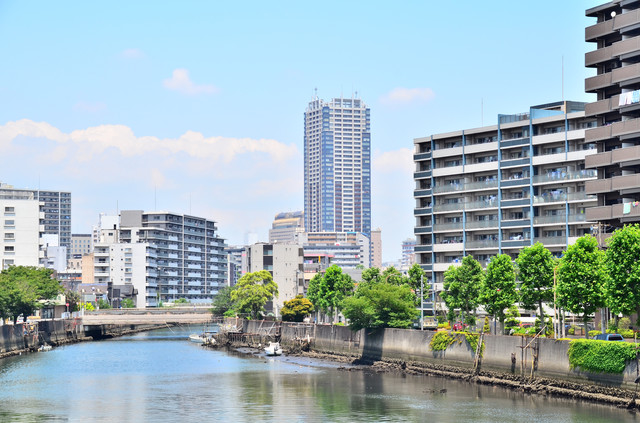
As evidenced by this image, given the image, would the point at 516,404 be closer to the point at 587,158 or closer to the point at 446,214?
the point at 587,158

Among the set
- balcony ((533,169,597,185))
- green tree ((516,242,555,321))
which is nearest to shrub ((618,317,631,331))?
green tree ((516,242,555,321))

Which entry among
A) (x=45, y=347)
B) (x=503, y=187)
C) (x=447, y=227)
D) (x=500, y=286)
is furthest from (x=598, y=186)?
(x=45, y=347)

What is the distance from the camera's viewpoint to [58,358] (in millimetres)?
134375

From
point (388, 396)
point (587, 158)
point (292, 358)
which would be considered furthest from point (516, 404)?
point (292, 358)

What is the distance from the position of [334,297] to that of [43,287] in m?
57.9

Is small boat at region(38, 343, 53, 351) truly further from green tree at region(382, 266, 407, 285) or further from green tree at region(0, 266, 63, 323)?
green tree at region(382, 266, 407, 285)

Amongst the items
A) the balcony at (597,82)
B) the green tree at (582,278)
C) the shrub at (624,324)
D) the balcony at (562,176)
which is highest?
the balcony at (597,82)

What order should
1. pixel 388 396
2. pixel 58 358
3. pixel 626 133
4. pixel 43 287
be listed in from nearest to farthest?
pixel 388 396 < pixel 626 133 < pixel 58 358 < pixel 43 287

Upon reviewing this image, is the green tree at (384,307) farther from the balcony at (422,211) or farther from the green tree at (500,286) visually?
the balcony at (422,211)

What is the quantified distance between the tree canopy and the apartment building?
27.6 meters

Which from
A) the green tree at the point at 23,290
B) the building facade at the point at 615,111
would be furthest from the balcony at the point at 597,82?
the green tree at the point at 23,290

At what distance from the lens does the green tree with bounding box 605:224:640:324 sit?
72688 mm

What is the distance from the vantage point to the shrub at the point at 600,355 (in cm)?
7125

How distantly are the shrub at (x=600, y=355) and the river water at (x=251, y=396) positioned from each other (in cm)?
333
